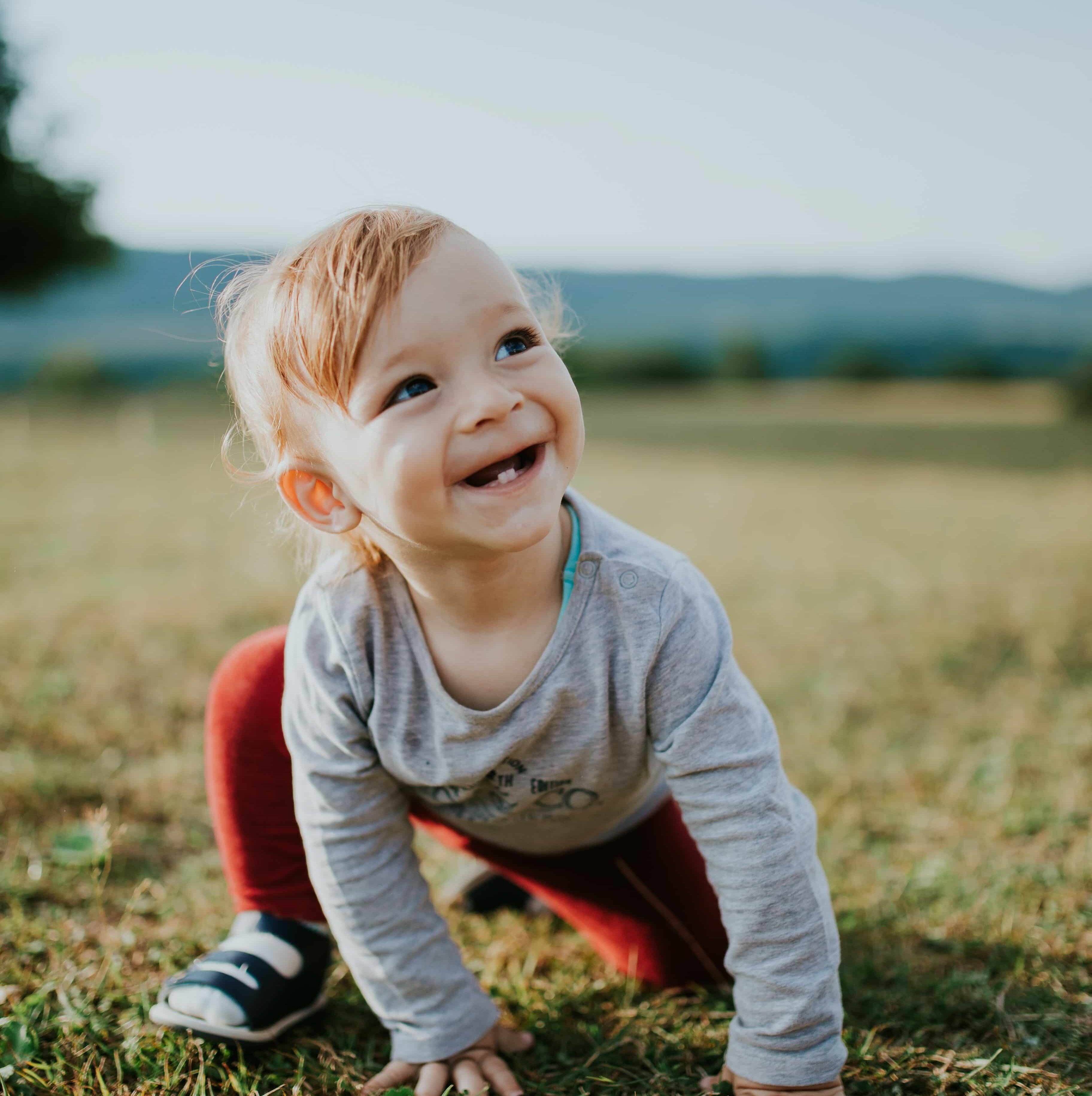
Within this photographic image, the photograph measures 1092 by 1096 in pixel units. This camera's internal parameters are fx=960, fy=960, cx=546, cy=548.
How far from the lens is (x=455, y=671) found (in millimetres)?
1334

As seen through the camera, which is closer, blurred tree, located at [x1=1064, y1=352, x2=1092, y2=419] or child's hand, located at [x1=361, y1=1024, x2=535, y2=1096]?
child's hand, located at [x1=361, y1=1024, x2=535, y2=1096]

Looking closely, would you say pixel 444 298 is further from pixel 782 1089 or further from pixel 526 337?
pixel 782 1089

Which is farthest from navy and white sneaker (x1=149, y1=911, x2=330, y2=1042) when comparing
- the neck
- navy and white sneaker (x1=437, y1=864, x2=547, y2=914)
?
the neck

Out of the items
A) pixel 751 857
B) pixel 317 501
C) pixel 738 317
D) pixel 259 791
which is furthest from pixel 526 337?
pixel 738 317

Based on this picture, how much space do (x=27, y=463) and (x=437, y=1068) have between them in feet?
24.4

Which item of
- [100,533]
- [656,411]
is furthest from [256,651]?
[656,411]

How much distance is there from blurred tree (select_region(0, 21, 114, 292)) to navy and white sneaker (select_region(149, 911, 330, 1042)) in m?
14.8

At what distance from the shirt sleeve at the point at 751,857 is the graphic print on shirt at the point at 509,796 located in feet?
0.62

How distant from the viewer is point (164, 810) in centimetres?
211

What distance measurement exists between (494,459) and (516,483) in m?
0.04

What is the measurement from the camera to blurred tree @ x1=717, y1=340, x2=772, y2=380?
14344mm

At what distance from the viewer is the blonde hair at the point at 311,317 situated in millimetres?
1147

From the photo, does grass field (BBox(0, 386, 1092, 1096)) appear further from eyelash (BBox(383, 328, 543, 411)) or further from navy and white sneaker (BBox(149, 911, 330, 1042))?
eyelash (BBox(383, 328, 543, 411))

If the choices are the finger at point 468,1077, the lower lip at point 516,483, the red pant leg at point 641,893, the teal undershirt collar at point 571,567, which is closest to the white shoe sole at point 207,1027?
the finger at point 468,1077
